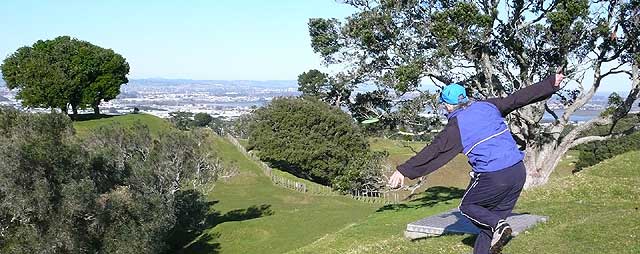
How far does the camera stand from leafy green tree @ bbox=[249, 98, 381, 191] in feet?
243

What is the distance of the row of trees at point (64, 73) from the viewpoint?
72.9m

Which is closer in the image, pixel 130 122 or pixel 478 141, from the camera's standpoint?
pixel 478 141

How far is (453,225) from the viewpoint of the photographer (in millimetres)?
13023

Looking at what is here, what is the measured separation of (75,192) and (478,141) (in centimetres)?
2297

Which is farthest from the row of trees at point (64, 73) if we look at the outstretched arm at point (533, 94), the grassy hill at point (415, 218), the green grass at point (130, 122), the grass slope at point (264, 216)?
the outstretched arm at point (533, 94)

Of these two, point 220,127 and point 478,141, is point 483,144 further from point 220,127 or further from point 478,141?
point 220,127

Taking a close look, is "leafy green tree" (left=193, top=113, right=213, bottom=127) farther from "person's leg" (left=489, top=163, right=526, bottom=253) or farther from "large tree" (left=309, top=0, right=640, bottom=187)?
"person's leg" (left=489, top=163, right=526, bottom=253)

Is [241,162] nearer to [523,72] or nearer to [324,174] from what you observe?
[324,174]

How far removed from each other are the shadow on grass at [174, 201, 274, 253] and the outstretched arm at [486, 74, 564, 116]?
104 feet

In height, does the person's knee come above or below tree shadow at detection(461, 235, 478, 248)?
above

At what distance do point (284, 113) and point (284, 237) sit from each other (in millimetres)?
41984

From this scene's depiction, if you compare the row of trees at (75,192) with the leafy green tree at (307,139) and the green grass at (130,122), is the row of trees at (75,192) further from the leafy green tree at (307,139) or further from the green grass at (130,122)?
the leafy green tree at (307,139)

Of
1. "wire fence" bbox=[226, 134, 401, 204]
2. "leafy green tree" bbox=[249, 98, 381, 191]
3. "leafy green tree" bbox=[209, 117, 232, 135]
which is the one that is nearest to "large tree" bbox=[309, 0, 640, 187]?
"wire fence" bbox=[226, 134, 401, 204]

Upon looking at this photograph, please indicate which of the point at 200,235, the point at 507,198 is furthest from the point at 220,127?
the point at 507,198
